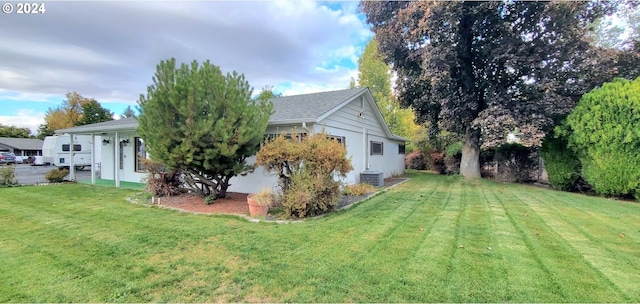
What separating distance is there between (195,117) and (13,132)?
213 ft

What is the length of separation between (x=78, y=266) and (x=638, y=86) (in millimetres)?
13678

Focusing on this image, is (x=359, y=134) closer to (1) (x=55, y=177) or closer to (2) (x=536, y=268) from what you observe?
(2) (x=536, y=268)

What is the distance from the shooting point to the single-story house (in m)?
9.09

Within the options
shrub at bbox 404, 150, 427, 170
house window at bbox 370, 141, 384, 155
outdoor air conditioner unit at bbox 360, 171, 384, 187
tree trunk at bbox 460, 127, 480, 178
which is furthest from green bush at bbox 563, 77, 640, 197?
shrub at bbox 404, 150, 427, 170

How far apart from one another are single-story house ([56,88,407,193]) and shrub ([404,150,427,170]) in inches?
208

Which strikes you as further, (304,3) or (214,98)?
(304,3)

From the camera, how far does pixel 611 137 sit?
8.70 meters

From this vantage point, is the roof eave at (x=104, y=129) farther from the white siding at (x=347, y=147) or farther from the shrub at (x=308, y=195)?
the shrub at (x=308, y=195)

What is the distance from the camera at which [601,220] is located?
232 inches

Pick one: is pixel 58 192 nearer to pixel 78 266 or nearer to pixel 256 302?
pixel 78 266

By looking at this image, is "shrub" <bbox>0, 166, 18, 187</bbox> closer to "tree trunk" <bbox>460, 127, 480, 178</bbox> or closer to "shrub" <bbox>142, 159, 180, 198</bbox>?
"shrub" <bbox>142, 159, 180, 198</bbox>

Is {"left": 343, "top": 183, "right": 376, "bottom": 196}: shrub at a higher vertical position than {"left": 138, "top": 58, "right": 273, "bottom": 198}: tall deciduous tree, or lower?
lower

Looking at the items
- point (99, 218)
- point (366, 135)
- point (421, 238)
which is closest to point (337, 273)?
point (421, 238)

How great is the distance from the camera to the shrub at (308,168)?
621 centimetres
